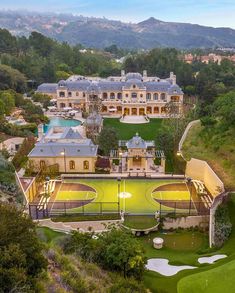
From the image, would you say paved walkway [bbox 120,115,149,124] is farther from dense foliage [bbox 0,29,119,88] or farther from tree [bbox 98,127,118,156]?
dense foliage [bbox 0,29,119,88]

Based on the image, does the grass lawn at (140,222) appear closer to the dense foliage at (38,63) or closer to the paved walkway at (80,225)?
the paved walkway at (80,225)

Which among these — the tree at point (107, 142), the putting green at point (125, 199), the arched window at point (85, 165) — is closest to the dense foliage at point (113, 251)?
the putting green at point (125, 199)

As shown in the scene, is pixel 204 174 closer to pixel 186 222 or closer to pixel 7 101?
pixel 186 222

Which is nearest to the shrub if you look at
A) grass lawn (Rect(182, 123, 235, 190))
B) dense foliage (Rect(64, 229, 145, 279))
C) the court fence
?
the court fence

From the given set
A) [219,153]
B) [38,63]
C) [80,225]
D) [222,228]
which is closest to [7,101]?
[38,63]

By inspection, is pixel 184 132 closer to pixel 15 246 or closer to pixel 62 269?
pixel 62 269
